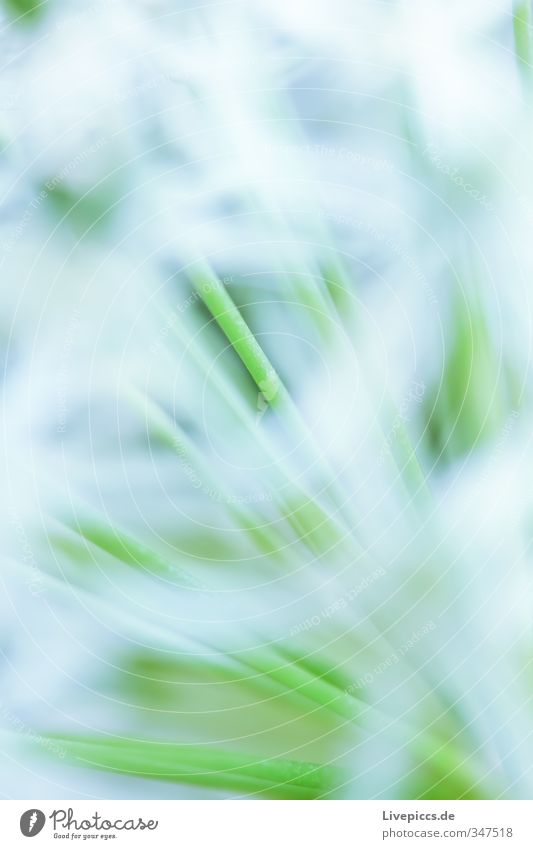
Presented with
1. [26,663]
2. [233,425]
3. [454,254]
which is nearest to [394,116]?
[454,254]

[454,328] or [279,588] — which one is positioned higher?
[454,328]

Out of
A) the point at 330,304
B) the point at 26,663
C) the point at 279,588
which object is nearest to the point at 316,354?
the point at 330,304

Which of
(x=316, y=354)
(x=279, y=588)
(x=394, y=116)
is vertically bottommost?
(x=279, y=588)

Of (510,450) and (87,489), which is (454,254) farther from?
(87,489)

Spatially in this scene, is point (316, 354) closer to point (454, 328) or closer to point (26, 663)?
point (454, 328)

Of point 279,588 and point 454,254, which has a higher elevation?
point 454,254
